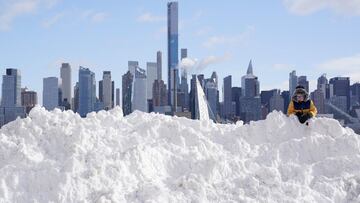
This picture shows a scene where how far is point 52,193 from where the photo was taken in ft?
25.5

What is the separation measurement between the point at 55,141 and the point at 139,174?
1.88 meters

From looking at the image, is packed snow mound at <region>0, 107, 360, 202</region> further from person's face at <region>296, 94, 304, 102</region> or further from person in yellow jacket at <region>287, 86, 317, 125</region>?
person's face at <region>296, 94, 304, 102</region>

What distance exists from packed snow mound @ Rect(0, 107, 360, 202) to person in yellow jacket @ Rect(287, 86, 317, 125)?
26 centimetres

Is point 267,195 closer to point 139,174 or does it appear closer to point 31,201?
point 139,174

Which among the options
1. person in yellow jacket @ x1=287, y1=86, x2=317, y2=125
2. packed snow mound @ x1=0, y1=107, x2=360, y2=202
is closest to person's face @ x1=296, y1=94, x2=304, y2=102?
person in yellow jacket @ x1=287, y1=86, x2=317, y2=125

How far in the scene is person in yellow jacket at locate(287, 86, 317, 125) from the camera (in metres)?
10.5

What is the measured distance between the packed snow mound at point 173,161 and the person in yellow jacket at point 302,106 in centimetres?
26

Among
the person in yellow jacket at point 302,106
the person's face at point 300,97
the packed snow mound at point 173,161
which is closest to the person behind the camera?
the packed snow mound at point 173,161

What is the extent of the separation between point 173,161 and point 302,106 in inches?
131

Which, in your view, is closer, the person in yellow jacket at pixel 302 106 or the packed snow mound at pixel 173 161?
the packed snow mound at pixel 173 161

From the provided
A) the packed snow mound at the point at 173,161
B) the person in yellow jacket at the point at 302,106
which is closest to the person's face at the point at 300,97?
the person in yellow jacket at the point at 302,106

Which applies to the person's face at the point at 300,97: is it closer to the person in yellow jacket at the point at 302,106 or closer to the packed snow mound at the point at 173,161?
the person in yellow jacket at the point at 302,106

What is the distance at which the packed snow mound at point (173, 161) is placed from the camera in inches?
314

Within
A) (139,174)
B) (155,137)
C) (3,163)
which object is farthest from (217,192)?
(3,163)
